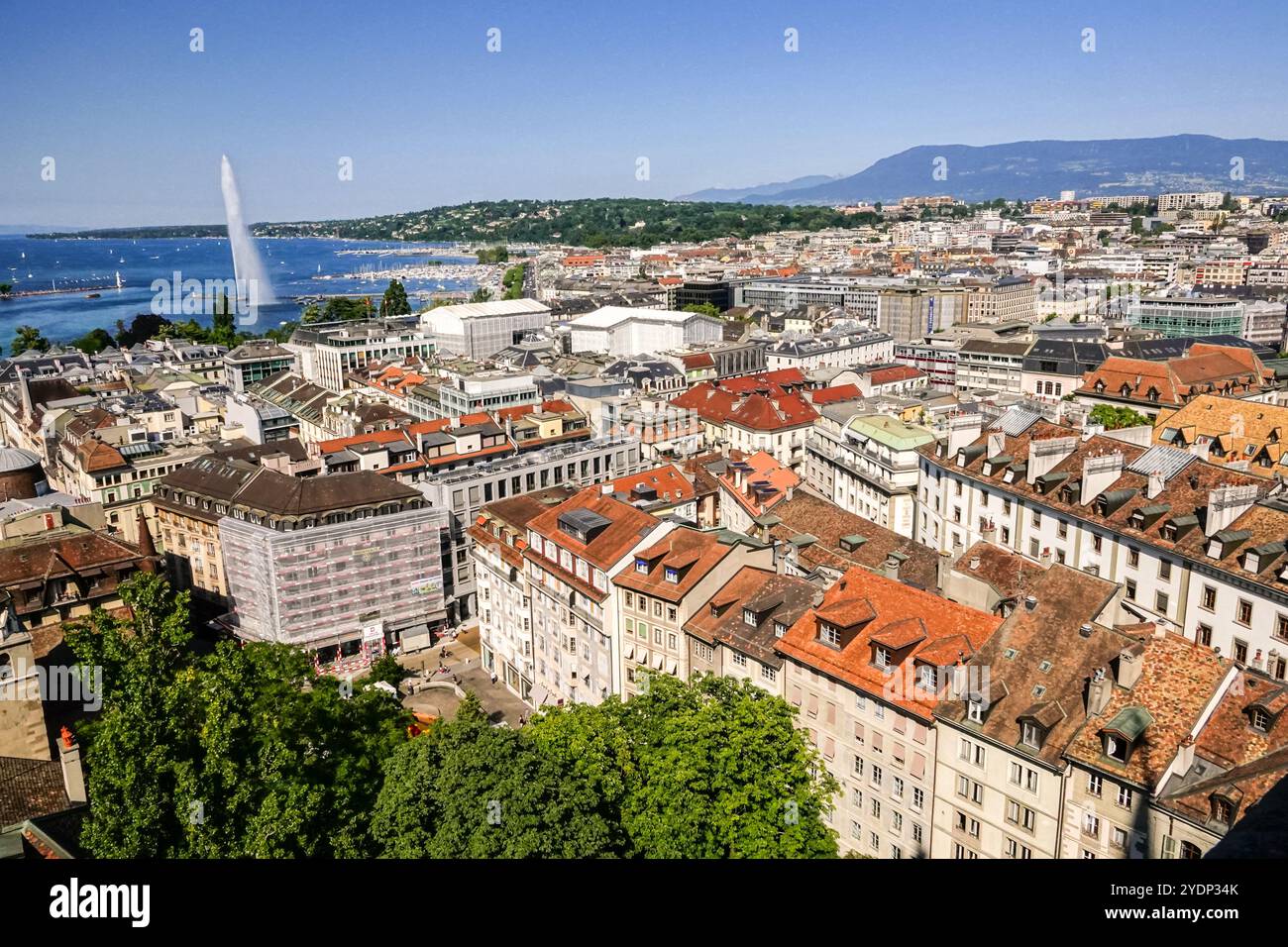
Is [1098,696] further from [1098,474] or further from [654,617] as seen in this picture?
[1098,474]

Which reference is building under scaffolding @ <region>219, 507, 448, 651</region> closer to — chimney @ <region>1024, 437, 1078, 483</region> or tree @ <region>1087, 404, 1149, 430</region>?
chimney @ <region>1024, 437, 1078, 483</region>

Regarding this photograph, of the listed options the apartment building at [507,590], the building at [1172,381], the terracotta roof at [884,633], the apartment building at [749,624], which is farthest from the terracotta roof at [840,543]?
the building at [1172,381]

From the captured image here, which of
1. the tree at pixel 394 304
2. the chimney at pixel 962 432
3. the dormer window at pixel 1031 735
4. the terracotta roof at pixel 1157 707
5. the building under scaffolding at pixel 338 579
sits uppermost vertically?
the tree at pixel 394 304

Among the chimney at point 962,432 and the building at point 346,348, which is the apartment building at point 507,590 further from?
the building at point 346,348

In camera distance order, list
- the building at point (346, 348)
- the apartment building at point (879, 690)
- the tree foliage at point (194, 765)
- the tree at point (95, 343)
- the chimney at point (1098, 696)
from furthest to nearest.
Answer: the tree at point (95, 343) < the building at point (346, 348) < the apartment building at point (879, 690) < the chimney at point (1098, 696) < the tree foliage at point (194, 765)

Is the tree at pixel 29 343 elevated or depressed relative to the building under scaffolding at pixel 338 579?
elevated

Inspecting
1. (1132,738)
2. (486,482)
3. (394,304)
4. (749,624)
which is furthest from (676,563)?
(394,304)
